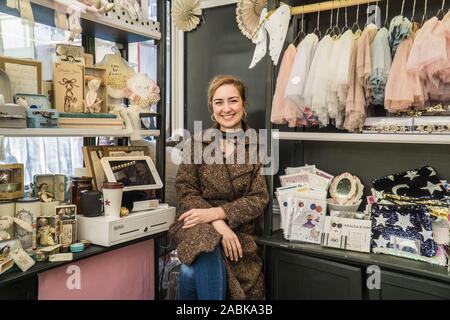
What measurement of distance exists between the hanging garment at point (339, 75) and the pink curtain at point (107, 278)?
47.2 inches

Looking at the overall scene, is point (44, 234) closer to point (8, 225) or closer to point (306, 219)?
point (8, 225)

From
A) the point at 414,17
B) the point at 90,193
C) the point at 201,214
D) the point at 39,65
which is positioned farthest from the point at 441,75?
the point at 39,65

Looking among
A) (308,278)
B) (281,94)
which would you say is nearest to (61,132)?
(281,94)

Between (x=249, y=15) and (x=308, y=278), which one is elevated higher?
(x=249, y=15)

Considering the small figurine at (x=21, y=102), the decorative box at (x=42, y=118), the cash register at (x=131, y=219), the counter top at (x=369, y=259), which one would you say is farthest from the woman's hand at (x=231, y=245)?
the small figurine at (x=21, y=102)

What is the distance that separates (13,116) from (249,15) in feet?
4.88

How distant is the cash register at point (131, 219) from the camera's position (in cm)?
159

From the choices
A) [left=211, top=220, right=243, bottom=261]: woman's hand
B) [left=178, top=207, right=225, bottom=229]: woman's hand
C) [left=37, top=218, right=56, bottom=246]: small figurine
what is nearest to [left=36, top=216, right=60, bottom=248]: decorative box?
[left=37, top=218, right=56, bottom=246]: small figurine

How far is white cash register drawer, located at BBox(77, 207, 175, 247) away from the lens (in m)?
1.58

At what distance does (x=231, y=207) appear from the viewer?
1.75 meters

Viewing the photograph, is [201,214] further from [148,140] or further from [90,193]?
[148,140]

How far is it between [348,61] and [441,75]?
1.19 ft

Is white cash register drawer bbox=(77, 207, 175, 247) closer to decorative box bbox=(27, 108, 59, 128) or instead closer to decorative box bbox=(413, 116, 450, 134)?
decorative box bbox=(27, 108, 59, 128)

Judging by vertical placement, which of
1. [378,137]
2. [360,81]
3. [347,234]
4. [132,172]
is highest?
[360,81]
